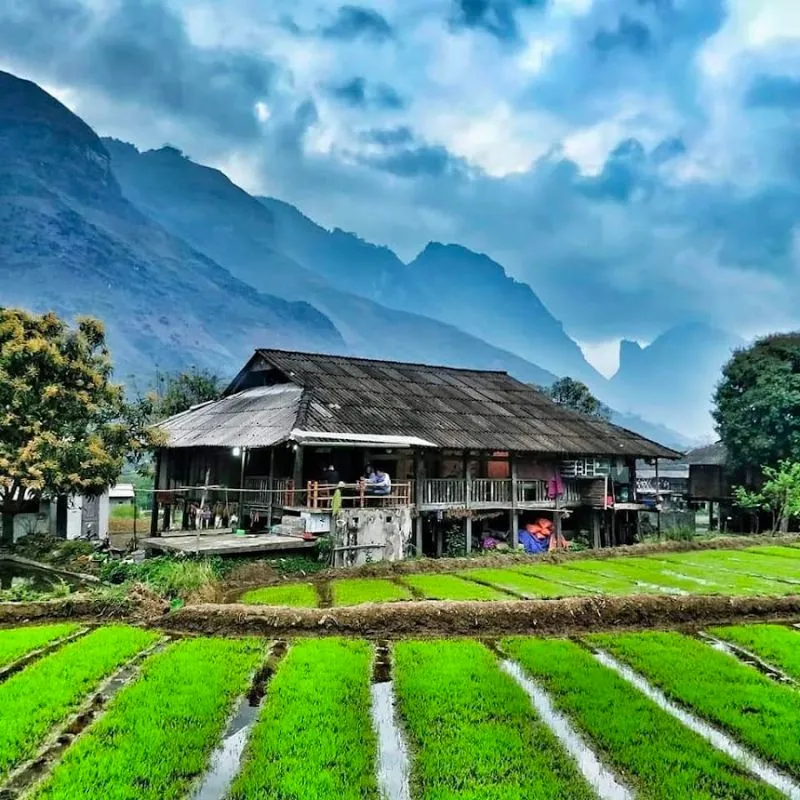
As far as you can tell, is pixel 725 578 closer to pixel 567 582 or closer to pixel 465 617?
pixel 567 582

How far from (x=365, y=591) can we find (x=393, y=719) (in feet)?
20.7

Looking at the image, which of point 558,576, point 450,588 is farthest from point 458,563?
point 450,588

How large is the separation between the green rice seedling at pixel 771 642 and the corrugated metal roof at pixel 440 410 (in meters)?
11.7

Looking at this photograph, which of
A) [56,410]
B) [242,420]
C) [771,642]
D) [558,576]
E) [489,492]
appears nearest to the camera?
[771,642]

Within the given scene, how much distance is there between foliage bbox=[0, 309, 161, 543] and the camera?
16844 millimetres

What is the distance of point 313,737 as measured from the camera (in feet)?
21.2

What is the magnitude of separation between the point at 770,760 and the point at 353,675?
460cm

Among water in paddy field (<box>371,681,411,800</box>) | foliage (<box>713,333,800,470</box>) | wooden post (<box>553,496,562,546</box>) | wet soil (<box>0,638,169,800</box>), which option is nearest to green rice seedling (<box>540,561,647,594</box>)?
water in paddy field (<box>371,681,411,800</box>)

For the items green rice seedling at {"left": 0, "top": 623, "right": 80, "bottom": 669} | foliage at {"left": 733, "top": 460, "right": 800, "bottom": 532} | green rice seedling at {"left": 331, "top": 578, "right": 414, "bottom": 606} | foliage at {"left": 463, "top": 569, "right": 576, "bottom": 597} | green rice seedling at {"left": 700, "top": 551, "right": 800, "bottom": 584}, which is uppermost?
foliage at {"left": 733, "top": 460, "right": 800, "bottom": 532}

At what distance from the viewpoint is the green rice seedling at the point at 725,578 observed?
13.8 m

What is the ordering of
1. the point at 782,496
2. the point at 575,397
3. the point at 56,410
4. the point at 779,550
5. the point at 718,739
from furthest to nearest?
the point at 575,397 < the point at 782,496 < the point at 779,550 < the point at 56,410 < the point at 718,739

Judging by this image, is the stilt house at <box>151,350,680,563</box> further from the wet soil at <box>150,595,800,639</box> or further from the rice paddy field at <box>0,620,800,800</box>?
the rice paddy field at <box>0,620,800,800</box>

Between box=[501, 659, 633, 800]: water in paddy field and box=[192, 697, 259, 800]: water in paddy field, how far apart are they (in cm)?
315

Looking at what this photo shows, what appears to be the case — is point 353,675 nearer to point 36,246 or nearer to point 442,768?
point 442,768
